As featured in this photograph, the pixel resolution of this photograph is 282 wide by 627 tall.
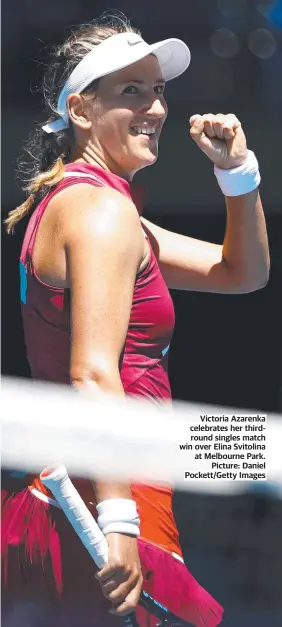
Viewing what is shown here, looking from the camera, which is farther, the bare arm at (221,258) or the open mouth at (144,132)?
the bare arm at (221,258)

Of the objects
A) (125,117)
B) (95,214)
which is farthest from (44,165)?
(95,214)

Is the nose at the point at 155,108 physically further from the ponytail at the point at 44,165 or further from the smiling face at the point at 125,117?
the ponytail at the point at 44,165

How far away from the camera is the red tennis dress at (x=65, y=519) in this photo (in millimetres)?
1981

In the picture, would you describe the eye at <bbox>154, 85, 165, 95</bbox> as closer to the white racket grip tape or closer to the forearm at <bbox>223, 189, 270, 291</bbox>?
the forearm at <bbox>223, 189, 270, 291</bbox>

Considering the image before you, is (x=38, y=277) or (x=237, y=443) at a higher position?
(x=38, y=277)

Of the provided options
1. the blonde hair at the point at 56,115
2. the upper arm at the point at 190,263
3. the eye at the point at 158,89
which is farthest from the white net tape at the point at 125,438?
the eye at the point at 158,89

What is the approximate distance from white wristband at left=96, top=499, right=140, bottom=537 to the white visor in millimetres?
792

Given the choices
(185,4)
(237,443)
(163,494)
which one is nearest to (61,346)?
(163,494)

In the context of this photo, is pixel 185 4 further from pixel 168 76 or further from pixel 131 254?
pixel 131 254

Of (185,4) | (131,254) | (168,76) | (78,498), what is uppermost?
(185,4)

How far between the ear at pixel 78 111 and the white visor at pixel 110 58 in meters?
0.01

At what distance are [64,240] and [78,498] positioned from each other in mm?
485

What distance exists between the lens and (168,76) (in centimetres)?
219

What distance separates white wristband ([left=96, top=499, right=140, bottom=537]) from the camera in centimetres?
182
